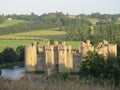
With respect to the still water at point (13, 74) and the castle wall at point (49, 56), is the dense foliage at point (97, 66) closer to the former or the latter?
the still water at point (13, 74)

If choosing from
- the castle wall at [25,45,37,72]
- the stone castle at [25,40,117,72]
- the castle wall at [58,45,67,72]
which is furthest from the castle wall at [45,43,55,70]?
the castle wall at [25,45,37,72]

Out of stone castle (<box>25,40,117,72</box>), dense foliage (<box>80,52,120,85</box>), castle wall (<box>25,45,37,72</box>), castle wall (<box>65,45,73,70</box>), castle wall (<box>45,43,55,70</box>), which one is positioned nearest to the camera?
dense foliage (<box>80,52,120,85</box>)

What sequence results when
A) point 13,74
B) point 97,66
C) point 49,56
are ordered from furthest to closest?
point 49,56
point 97,66
point 13,74

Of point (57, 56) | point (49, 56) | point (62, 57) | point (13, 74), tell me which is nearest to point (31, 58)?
point (49, 56)

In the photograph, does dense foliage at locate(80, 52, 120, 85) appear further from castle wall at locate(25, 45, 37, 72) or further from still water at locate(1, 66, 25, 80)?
castle wall at locate(25, 45, 37, 72)

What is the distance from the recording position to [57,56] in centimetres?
3909

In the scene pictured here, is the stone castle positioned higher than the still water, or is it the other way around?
the still water

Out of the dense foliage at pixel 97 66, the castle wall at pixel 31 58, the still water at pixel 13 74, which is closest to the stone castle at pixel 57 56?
the castle wall at pixel 31 58

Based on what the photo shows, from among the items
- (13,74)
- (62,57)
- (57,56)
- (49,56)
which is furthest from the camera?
(57,56)

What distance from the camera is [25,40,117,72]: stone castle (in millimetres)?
37078

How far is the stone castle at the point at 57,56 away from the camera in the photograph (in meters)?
37.1

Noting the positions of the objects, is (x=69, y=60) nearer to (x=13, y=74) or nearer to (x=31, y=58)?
(x=31, y=58)

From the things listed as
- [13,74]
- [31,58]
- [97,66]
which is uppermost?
[13,74]

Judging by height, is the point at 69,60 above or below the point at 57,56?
below
